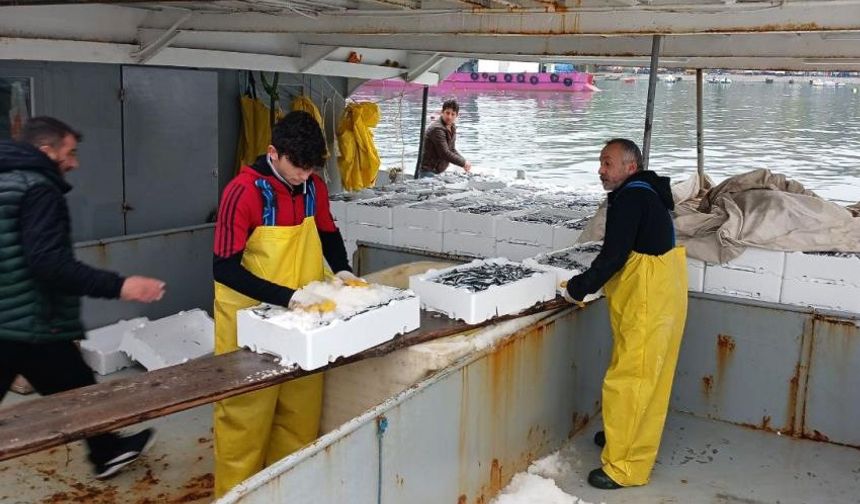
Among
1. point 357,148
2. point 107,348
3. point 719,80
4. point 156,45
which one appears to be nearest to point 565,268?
point 107,348

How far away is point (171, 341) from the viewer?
4703mm

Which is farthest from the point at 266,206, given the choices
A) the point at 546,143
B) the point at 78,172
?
the point at 546,143

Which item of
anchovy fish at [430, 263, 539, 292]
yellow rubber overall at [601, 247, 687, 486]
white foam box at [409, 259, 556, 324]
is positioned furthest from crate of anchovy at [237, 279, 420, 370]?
yellow rubber overall at [601, 247, 687, 486]

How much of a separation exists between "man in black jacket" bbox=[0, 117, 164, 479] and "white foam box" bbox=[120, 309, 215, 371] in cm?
145

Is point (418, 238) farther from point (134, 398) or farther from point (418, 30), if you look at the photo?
point (134, 398)

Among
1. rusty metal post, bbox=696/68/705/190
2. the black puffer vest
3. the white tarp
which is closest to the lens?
the black puffer vest

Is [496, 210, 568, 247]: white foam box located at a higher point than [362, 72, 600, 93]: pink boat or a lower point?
lower

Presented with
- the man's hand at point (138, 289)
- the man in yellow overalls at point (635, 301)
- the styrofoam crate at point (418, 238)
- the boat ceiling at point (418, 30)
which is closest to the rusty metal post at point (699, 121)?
the boat ceiling at point (418, 30)

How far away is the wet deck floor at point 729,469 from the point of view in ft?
11.6

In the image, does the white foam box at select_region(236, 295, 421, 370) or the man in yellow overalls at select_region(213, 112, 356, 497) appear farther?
the man in yellow overalls at select_region(213, 112, 356, 497)

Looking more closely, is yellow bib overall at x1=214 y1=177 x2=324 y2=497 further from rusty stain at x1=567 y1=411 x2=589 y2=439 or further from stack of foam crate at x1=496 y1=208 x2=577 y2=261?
stack of foam crate at x1=496 y1=208 x2=577 y2=261

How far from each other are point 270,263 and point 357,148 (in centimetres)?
458

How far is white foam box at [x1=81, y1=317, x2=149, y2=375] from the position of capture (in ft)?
15.0

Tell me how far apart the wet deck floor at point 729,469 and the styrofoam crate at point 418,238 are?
1.44 metres
